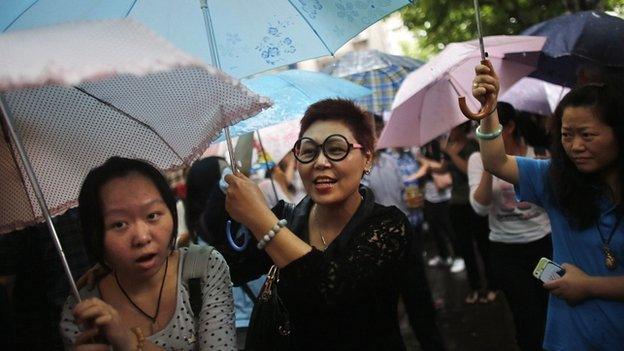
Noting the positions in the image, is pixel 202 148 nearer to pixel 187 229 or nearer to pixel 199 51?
pixel 199 51

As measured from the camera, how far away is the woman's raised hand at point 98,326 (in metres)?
1.69

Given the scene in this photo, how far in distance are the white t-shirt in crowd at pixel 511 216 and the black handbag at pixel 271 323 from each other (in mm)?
2261

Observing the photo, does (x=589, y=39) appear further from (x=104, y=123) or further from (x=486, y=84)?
(x=104, y=123)

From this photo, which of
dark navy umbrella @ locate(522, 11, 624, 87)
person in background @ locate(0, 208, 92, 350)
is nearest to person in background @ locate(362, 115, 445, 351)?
dark navy umbrella @ locate(522, 11, 624, 87)

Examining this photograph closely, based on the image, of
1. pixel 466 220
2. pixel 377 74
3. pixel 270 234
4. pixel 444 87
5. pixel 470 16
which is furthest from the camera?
pixel 470 16

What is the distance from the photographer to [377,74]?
7.12 metres

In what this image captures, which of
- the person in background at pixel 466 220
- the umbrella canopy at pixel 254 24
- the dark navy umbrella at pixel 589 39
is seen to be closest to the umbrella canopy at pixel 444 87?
the dark navy umbrella at pixel 589 39

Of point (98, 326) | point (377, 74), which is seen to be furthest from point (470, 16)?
point (98, 326)

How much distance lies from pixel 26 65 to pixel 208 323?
1.08 metres

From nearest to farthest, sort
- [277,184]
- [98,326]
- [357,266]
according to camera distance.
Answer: [98,326]
[357,266]
[277,184]

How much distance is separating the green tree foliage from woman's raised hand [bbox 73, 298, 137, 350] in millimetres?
6990

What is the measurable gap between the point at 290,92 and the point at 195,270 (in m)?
2.43

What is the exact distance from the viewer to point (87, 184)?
6.53 ft

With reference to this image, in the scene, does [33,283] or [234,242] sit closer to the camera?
[234,242]
